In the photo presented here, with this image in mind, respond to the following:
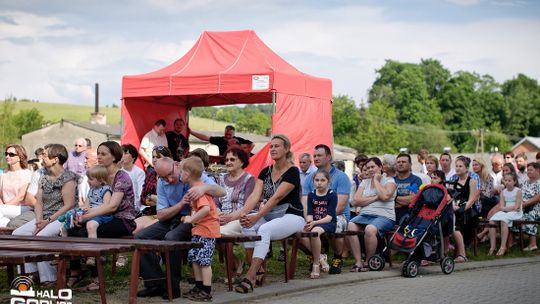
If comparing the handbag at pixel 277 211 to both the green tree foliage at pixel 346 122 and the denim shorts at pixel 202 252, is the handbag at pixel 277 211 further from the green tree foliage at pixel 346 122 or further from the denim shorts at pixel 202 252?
the green tree foliage at pixel 346 122

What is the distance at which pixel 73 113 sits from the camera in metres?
110

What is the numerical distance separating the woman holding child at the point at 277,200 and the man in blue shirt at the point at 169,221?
36.7 inches

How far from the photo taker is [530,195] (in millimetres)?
15469

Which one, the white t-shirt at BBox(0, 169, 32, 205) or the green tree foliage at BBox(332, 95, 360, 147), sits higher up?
the green tree foliage at BBox(332, 95, 360, 147)

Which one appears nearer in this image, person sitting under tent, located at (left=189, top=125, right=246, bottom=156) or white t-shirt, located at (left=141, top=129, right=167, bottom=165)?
white t-shirt, located at (left=141, top=129, right=167, bottom=165)

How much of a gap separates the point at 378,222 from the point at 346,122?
286 feet

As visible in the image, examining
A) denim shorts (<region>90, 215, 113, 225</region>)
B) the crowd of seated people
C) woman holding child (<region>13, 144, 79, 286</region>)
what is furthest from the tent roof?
denim shorts (<region>90, 215, 113, 225</region>)

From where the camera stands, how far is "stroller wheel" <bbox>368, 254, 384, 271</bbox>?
11.9m

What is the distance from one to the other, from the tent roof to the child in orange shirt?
833 cm

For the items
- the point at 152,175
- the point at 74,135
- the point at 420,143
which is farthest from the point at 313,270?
the point at 420,143

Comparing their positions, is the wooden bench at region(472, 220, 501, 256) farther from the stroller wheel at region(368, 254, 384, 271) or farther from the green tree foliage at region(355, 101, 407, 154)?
→ the green tree foliage at region(355, 101, 407, 154)

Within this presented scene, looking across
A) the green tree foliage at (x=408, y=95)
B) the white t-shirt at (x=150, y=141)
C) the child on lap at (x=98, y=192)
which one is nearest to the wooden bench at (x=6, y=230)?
the child on lap at (x=98, y=192)

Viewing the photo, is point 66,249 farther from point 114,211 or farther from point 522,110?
point 522,110

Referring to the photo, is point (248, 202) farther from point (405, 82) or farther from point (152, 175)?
point (405, 82)
